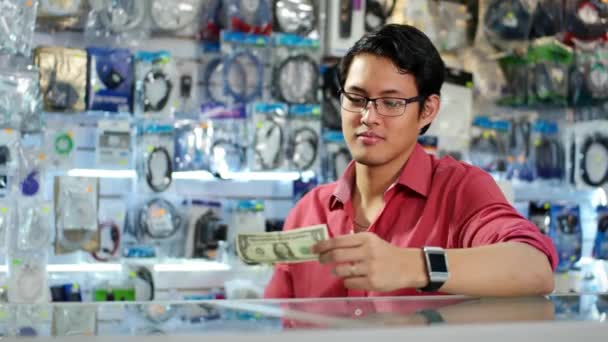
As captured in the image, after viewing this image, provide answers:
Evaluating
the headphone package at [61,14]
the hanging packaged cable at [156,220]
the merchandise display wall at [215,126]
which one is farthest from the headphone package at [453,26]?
the headphone package at [61,14]

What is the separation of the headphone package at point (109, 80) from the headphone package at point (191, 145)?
299 millimetres

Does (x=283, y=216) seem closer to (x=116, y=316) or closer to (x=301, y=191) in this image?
(x=301, y=191)

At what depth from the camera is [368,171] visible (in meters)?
2.40

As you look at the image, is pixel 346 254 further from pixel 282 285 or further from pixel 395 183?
pixel 282 285

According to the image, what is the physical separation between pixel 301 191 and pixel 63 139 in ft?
4.16

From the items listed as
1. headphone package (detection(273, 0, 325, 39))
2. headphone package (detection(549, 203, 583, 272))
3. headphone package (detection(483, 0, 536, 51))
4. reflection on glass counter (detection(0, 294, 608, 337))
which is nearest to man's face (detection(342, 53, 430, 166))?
reflection on glass counter (detection(0, 294, 608, 337))

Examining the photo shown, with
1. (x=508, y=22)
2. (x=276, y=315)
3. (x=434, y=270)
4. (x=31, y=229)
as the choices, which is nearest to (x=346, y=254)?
(x=434, y=270)

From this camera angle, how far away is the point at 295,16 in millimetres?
4766

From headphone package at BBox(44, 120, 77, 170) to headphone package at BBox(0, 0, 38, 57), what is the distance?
0.40m

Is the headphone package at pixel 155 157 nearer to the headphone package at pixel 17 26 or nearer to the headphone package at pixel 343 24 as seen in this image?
the headphone package at pixel 17 26

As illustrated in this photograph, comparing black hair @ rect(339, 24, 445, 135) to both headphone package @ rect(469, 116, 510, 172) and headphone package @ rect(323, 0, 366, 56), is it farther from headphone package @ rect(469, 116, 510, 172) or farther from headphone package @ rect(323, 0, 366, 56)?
headphone package @ rect(469, 116, 510, 172)

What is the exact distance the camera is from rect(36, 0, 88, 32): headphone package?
4.22 meters

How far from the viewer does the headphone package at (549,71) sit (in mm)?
5250

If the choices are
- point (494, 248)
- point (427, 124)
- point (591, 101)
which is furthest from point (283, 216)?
point (494, 248)
